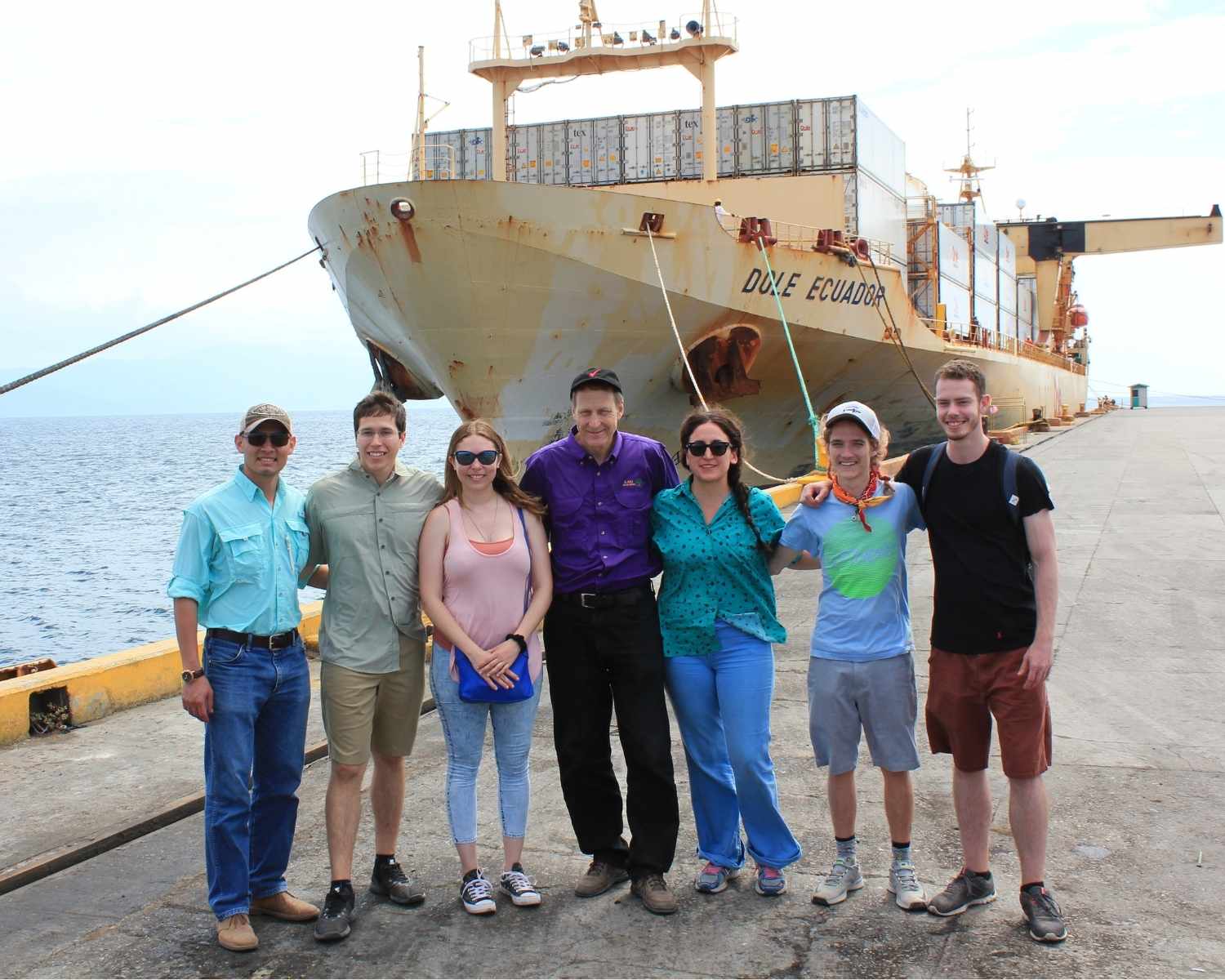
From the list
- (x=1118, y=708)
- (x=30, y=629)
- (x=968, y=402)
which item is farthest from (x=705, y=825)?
(x=30, y=629)

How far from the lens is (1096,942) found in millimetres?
3160

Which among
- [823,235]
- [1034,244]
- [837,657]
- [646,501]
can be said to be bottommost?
[837,657]

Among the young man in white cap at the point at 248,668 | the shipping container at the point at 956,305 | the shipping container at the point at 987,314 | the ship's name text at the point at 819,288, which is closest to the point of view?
the young man in white cap at the point at 248,668

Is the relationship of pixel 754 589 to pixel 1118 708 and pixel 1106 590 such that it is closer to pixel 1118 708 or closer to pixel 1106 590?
pixel 1118 708

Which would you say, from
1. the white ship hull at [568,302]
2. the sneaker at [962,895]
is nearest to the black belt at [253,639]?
the sneaker at [962,895]

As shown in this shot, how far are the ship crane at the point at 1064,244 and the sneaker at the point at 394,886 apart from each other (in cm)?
4586

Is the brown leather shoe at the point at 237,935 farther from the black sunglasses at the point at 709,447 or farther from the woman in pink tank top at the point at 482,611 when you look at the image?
the black sunglasses at the point at 709,447

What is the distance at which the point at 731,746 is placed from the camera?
369cm

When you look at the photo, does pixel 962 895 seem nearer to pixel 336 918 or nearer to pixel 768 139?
pixel 336 918

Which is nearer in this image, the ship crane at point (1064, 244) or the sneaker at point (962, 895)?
the sneaker at point (962, 895)

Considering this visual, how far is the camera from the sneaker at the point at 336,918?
3.35m

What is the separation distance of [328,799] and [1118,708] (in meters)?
3.71

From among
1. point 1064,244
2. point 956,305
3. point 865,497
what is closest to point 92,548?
point 956,305

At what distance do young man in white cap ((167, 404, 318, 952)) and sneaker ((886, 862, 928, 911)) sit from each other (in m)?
1.78
